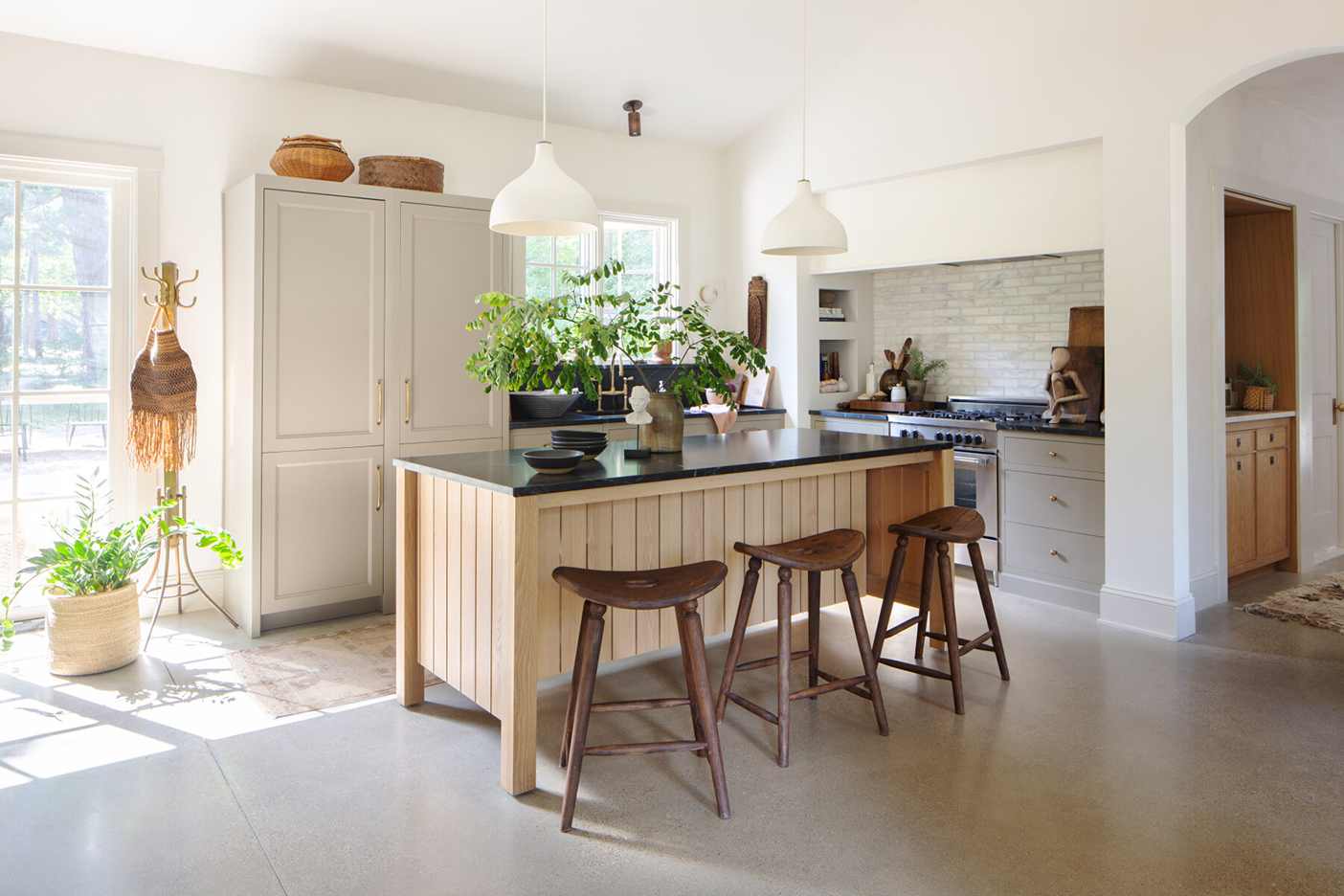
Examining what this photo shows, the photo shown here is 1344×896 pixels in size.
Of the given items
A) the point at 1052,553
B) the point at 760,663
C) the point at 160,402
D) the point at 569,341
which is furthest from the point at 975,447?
the point at 160,402

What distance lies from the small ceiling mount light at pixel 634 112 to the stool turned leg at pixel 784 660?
362 cm

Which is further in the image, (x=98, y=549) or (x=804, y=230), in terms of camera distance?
(x=98, y=549)

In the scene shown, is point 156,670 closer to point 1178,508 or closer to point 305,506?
point 305,506

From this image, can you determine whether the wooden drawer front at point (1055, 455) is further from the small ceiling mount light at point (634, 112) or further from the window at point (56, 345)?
the window at point (56, 345)

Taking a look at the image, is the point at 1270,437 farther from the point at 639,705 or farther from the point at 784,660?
the point at 639,705

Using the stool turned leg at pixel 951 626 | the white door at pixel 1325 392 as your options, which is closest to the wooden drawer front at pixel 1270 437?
the white door at pixel 1325 392

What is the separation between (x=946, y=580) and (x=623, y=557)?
3.93 feet

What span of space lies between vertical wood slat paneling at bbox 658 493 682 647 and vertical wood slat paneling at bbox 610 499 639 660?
100mm

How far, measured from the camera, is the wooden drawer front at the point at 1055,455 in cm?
427

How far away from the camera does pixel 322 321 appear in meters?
4.05

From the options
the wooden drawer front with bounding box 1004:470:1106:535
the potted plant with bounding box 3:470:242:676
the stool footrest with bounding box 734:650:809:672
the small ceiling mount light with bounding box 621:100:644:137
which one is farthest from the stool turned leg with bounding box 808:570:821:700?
the small ceiling mount light with bounding box 621:100:644:137

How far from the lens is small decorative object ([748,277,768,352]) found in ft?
19.3

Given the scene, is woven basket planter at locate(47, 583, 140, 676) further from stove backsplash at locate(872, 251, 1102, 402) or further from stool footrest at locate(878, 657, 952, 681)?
stove backsplash at locate(872, 251, 1102, 402)

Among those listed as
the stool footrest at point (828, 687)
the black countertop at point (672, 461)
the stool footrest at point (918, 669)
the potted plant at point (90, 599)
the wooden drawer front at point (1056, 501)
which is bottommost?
the stool footrest at point (918, 669)
